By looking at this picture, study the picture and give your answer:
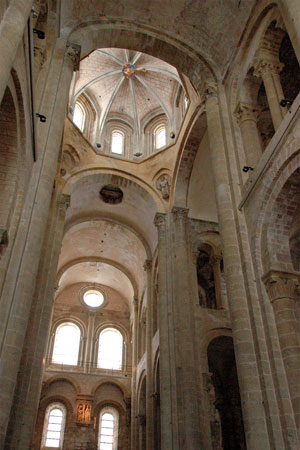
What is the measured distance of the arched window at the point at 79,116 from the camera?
2003 centimetres

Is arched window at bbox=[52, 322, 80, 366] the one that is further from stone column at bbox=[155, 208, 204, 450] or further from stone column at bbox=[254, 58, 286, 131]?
stone column at bbox=[254, 58, 286, 131]

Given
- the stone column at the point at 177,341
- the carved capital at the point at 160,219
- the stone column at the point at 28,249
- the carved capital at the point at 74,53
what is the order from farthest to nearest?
1. the carved capital at the point at 160,219
2. the stone column at the point at 177,341
3. the carved capital at the point at 74,53
4. the stone column at the point at 28,249

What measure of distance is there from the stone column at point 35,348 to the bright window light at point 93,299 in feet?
40.8

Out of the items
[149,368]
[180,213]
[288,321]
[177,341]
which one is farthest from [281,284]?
[149,368]

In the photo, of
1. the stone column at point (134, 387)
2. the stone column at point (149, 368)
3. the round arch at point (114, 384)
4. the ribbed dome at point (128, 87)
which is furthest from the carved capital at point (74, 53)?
the round arch at point (114, 384)

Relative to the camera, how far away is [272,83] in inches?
395

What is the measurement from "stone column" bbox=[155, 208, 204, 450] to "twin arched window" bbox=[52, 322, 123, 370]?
1116 centimetres

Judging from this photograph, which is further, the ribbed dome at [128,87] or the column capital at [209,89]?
the ribbed dome at [128,87]

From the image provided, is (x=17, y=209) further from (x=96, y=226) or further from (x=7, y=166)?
(x=96, y=226)

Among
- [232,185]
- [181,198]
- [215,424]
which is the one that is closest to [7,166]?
[232,185]

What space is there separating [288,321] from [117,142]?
15388 millimetres

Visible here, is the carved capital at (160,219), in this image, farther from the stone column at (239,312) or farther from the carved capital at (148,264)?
the stone column at (239,312)

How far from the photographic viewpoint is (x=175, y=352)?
13602 millimetres

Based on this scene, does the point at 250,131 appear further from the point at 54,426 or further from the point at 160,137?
the point at 54,426
